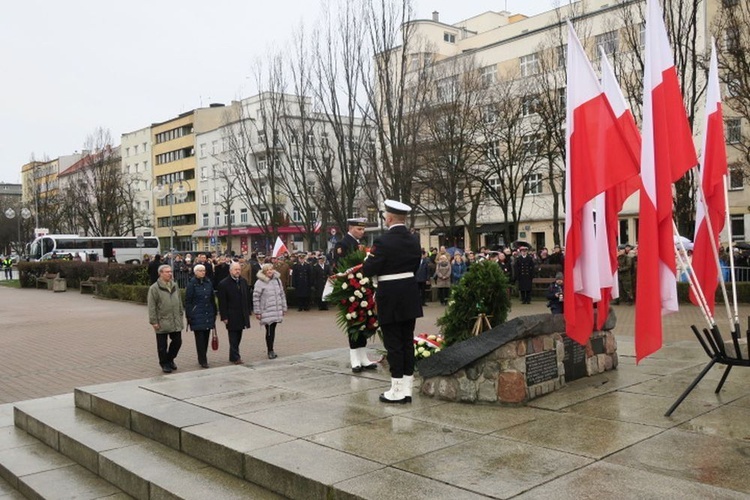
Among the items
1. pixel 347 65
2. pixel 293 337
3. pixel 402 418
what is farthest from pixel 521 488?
pixel 347 65

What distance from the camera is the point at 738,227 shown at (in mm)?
39656

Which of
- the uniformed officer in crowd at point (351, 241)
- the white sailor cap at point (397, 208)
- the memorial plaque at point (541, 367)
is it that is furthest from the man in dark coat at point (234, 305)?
the memorial plaque at point (541, 367)

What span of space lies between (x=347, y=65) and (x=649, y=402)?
2595 centimetres

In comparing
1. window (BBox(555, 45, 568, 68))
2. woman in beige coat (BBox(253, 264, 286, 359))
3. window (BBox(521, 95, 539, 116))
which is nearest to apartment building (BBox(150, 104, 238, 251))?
window (BBox(521, 95, 539, 116))

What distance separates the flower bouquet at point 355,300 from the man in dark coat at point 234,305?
3.26m

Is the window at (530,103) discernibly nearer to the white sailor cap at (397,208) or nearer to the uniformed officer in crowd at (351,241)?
the uniformed officer in crowd at (351,241)

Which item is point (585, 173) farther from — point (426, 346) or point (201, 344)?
point (201, 344)

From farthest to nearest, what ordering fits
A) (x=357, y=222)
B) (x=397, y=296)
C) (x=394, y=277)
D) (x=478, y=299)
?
(x=357, y=222), (x=478, y=299), (x=394, y=277), (x=397, y=296)

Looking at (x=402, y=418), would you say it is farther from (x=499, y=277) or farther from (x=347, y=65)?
(x=347, y=65)

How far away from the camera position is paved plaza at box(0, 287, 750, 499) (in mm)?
4480

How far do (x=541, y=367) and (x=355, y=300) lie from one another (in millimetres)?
2701

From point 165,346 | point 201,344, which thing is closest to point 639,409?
point 201,344

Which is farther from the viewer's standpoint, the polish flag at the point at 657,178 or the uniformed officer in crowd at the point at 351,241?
the uniformed officer in crowd at the point at 351,241

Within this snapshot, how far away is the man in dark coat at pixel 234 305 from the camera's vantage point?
11.7m
